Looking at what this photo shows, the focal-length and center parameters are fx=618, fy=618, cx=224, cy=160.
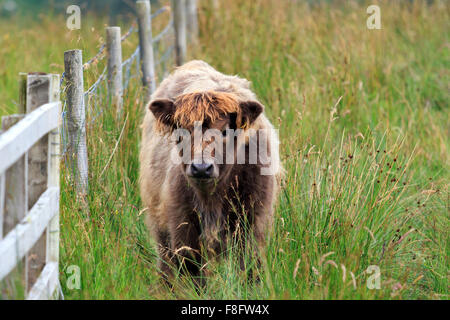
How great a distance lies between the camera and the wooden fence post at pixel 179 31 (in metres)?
8.96

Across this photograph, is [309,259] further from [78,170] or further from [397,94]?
[397,94]

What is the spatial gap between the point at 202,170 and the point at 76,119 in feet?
3.98

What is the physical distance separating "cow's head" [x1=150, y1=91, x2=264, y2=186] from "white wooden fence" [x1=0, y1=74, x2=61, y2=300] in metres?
0.97

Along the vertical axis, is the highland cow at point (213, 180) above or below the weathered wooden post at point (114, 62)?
below

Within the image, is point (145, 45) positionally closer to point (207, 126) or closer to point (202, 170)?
point (207, 126)

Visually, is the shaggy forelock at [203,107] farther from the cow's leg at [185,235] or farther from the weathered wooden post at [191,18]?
the weathered wooden post at [191,18]

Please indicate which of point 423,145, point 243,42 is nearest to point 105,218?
point 423,145

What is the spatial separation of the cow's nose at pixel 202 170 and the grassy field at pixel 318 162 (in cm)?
58

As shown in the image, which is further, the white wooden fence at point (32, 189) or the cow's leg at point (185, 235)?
the cow's leg at point (185, 235)

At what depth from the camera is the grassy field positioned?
12.1 ft

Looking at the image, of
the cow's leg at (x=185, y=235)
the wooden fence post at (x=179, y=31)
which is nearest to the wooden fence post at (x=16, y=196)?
the cow's leg at (x=185, y=235)

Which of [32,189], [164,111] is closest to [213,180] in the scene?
[164,111]

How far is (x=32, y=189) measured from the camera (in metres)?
3.29

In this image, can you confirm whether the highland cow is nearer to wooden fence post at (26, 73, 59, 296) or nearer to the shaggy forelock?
the shaggy forelock
